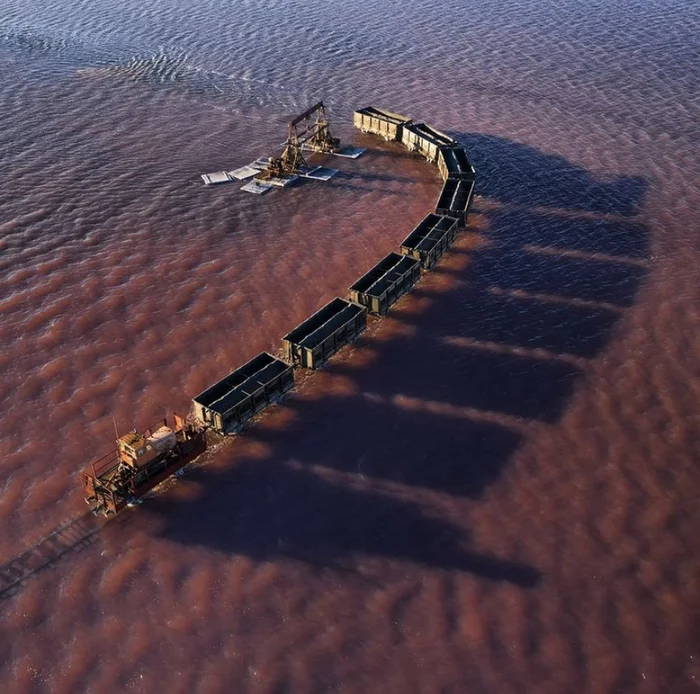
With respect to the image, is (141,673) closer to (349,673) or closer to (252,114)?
(349,673)

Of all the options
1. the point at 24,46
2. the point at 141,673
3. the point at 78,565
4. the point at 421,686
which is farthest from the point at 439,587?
the point at 24,46

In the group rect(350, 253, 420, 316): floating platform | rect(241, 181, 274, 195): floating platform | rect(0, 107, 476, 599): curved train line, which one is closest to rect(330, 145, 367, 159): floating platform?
rect(241, 181, 274, 195): floating platform

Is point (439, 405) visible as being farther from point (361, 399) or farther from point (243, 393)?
point (243, 393)

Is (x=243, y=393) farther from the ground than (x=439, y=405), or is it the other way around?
(x=243, y=393)

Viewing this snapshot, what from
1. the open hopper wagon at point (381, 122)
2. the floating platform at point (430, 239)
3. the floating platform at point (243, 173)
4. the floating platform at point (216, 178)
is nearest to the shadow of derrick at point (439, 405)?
the floating platform at point (430, 239)

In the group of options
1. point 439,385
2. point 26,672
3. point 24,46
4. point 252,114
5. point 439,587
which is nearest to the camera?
point 26,672

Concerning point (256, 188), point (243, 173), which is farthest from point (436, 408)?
point (243, 173)
